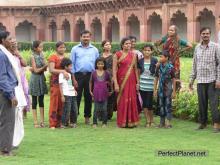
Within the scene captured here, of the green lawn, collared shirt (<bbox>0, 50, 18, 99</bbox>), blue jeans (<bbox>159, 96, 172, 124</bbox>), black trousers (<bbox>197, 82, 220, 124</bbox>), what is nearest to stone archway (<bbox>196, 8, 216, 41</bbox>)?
the green lawn

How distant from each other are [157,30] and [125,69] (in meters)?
21.6

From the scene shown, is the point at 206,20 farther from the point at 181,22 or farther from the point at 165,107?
the point at 165,107

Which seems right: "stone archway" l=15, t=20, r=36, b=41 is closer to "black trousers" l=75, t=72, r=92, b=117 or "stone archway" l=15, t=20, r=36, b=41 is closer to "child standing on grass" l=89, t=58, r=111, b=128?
"black trousers" l=75, t=72, r=92, b=117

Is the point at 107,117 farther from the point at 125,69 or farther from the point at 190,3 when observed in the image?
the point at 190,3

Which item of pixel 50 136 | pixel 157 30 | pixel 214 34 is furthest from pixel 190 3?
pixel 50 136

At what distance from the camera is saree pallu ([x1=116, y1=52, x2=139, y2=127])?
7.92m

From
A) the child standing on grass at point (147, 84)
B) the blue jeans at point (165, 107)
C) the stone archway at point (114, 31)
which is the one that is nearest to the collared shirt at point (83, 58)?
the child standing on grass at point (147, 84)

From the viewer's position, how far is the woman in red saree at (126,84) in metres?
7.91

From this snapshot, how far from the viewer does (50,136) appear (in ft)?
23.6

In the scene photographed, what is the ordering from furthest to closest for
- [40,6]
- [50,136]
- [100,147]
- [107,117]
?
1. [40,6]
2. [107,117]
3. [50,136]
4. [100,147]

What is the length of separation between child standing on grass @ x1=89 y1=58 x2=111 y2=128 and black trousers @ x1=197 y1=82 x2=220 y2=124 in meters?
1.41

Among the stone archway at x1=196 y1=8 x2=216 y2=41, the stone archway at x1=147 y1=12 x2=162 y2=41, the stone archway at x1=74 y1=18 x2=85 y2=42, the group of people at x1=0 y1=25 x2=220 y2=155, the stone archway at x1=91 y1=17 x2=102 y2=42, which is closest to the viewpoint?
the group of people at x1=0 y1=25 x2=220 y2=155

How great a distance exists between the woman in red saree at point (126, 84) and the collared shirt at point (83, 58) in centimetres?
49

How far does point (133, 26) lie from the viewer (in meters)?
31.0
